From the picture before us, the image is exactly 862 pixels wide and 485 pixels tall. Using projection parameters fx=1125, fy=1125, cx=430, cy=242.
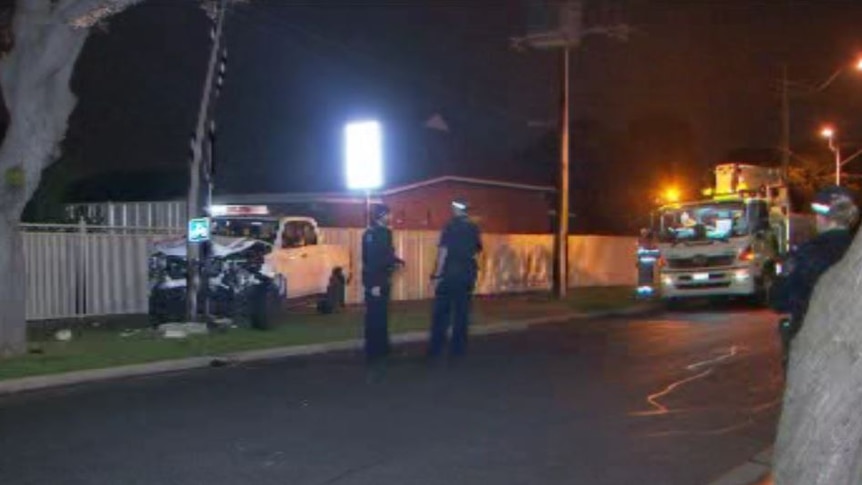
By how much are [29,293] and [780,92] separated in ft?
→ 87.9

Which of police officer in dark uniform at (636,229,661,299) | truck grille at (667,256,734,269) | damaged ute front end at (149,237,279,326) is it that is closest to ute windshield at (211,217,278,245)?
damaged ute front end at (149,237,279,326)

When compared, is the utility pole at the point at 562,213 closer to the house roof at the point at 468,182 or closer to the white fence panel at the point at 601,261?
the white fence panel at the point at 601,261

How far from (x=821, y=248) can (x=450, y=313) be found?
770 cm

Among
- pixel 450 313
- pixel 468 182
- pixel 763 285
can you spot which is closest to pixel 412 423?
pixel 450 313

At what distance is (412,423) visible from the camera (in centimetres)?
945

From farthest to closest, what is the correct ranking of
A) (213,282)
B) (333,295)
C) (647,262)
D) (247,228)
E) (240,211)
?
(647,262) < (333,295) < (240,211) < (247,228) < (213,282)

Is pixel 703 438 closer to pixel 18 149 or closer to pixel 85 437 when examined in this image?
pixel 85 437

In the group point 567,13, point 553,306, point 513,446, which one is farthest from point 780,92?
point 513,446

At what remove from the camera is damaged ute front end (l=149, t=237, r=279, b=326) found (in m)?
18.1

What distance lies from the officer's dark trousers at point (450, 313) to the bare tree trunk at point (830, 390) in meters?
9.40

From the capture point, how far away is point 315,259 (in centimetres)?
2136

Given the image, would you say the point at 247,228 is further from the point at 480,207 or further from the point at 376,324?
the point at 480,207

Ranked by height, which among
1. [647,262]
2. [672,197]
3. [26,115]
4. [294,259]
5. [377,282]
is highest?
[26,115]

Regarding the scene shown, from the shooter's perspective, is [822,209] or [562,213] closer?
[822,209]
